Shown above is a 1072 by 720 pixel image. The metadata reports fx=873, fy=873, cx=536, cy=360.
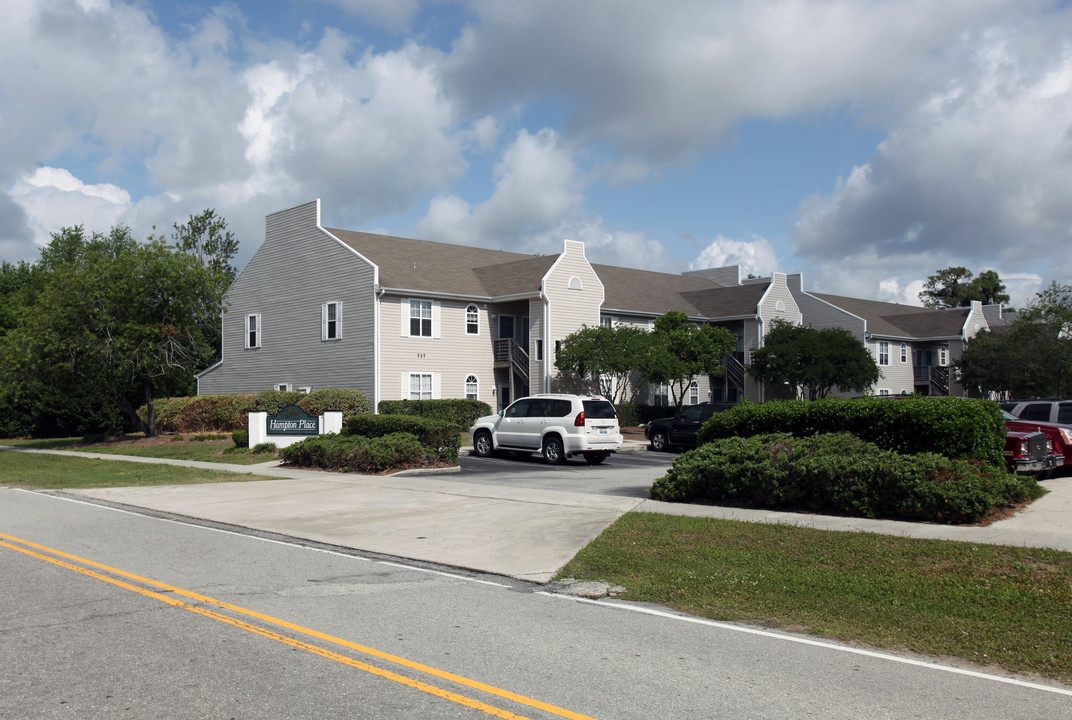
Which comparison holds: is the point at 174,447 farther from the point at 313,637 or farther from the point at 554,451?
the point at 313,637

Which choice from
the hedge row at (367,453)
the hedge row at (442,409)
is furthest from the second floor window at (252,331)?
the hedge row at (367,453)

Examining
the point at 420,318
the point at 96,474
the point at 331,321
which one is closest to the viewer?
the point at 96,474

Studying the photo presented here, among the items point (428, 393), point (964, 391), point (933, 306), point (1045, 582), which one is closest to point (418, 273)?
point (428, 393)

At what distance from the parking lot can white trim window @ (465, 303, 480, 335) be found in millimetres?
12306

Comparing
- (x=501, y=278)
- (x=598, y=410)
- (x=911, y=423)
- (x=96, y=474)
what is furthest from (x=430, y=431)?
(x=501, y=278)

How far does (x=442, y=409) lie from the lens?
35250 millimetres

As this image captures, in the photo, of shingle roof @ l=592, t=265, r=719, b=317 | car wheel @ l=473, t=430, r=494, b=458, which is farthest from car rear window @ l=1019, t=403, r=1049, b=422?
shingle roof @ l=592, t=265, r=719, b=317

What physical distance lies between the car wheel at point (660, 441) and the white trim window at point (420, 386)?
11.6 meters

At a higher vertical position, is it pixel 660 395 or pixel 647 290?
pixel 647 290

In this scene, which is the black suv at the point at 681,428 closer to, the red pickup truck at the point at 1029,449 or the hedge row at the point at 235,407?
the red pickup truck at the point at 1029,449

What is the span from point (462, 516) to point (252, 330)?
3112 cm

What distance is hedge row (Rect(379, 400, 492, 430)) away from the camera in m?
34.5

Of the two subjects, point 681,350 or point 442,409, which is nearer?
A: point 442,409

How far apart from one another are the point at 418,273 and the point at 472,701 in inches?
1314
